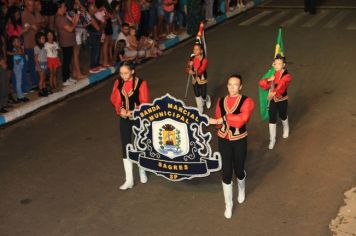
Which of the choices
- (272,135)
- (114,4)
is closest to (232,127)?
(272,135)

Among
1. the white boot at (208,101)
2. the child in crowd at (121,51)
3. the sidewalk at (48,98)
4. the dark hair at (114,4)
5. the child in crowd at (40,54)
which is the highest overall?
the dark hair at (114,4)

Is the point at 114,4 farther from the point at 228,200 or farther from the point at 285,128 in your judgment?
the point at 228,200

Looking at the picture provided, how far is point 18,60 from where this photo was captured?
457 inches

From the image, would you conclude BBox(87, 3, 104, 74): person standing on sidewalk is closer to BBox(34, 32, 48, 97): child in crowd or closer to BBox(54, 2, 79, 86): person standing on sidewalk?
BBox(54, 2, 79, 86): person standing on sidewalk

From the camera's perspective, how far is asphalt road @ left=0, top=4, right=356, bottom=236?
7477 mm

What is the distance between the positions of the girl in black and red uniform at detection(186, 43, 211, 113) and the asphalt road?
1.73 ft

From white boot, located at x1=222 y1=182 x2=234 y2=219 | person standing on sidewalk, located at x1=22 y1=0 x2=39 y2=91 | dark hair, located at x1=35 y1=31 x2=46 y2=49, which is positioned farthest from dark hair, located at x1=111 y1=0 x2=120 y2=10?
white boot, located at x1=222 y1=182 x2=234 y2=219

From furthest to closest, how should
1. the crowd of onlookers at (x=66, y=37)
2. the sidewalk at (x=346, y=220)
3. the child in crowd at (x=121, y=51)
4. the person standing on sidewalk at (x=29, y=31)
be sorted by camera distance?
the child in crowd at (x=121, y=51)
the person standing on sidewalk at (x=29, y=31)
the crowd of onlookers at (x=66, y=37)
the sidewalk at (x=346, y=220)

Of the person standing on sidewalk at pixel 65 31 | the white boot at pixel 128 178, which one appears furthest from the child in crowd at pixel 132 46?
the white boot at pixel 128 178

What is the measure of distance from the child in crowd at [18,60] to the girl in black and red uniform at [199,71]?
349 centimetres

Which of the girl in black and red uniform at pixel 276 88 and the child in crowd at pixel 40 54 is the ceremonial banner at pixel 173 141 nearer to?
the girl in black and red uniform at pixel 276 88

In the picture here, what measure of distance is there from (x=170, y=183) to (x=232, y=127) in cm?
178

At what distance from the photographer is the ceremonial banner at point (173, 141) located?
25.1ft

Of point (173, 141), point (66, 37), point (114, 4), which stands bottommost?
point (173, 141)
